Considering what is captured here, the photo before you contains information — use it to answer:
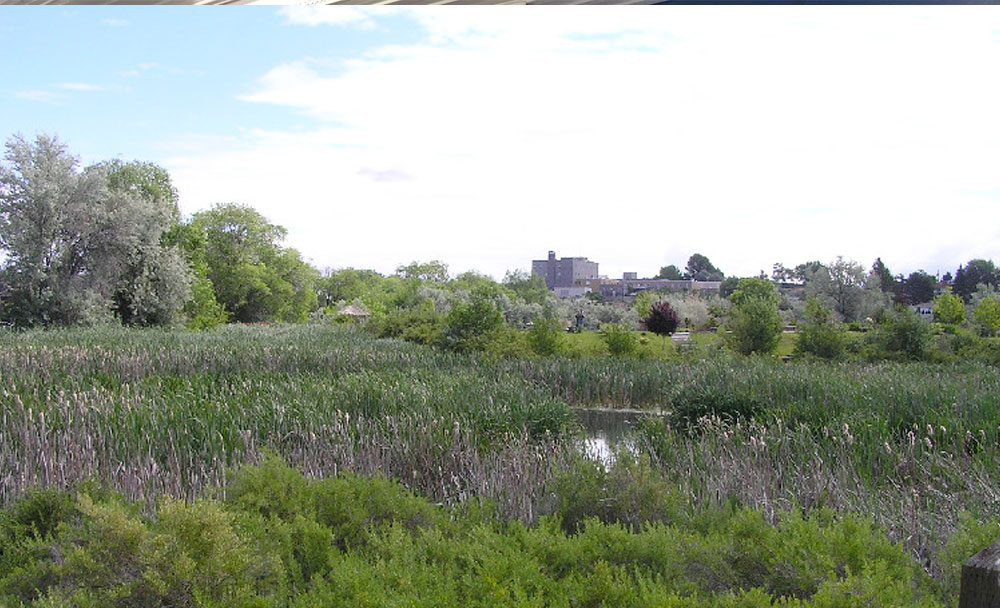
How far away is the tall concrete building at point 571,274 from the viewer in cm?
3091

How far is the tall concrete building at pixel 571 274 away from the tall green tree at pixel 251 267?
10787 millimetres

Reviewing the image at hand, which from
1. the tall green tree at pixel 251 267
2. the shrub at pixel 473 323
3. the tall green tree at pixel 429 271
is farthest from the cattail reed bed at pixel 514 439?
the tall green tree at pixel 429 271

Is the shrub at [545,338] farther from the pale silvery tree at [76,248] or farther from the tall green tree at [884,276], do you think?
the tall green tree at [884,276]

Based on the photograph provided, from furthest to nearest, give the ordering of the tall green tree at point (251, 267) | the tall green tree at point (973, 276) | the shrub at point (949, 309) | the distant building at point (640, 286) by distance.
→ the distant building at point (640, 286), the tall green tree at point (251, 267), the tall green tree at point (973, 276), the shrub at point (949, 309)

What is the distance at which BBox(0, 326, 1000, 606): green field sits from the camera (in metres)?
1.57

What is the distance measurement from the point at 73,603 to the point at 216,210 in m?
30.8

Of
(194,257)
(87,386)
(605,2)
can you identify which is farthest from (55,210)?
(605,2)

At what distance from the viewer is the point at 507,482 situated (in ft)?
10.6

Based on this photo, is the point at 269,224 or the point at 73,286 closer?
the point at 73,286

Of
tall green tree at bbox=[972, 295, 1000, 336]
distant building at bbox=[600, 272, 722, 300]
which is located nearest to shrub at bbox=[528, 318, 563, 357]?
tall green tree at bbox=[972, 295, 1000, 336]

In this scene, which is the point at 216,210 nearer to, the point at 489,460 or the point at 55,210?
the point at 55,210

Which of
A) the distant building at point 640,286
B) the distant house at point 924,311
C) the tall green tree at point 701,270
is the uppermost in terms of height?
the tall green tree at point 701,270

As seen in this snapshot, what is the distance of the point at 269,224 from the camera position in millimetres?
30859

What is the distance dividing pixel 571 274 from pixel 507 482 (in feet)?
91.8
